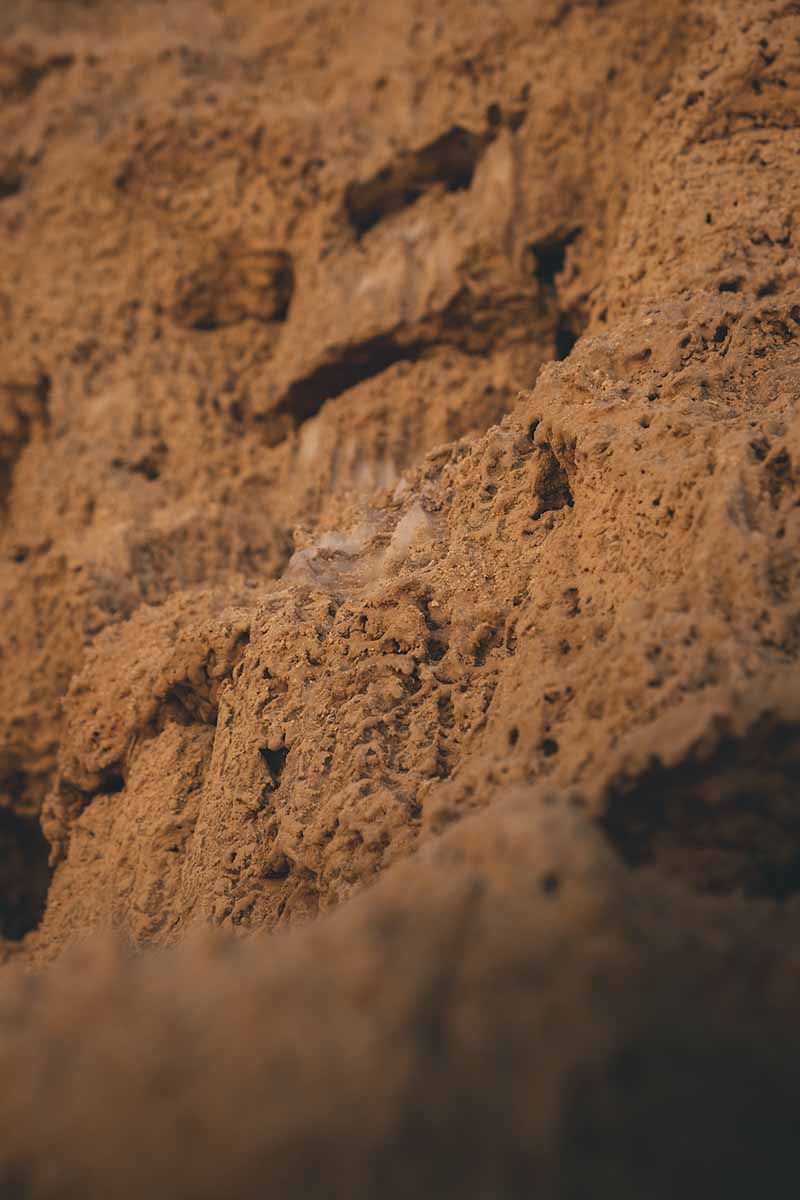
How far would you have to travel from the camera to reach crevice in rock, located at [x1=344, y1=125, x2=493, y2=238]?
488 centimetres

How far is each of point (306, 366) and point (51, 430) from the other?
1499 mm

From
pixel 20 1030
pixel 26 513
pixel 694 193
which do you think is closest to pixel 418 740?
pixel 20 1030

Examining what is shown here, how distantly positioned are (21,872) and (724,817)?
3906mm

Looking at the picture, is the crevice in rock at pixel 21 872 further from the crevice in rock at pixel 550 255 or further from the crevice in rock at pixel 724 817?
the crevice in rock at pixel 724 817

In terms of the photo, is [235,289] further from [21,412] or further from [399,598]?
[399,598]

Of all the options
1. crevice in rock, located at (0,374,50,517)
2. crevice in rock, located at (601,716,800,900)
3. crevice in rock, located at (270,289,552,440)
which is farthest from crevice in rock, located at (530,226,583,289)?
crevice in rock, located at (601,716,800,900)

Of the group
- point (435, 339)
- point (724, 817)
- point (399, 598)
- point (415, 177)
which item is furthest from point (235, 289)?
point (724, 817)

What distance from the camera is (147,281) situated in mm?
5359

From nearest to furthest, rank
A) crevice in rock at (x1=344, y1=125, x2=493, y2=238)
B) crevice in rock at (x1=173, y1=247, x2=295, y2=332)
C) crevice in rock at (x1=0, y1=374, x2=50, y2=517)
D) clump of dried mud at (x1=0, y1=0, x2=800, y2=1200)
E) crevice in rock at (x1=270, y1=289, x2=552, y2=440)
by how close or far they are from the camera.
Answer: clump of dried mud at (x1=0, y1=0, x2=800, y2=1200), crevice in rock at (x1=270, y1=289, x2=552, y2=440), crevice in rock at (x1=344, y1=125, x2=493, y2=238), crevice in rock at (x1=173, y1=247, x2=295, y2=332), crevice in rock at (x1=0, y1=374, x2=50, y2=517)

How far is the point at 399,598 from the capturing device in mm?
2676

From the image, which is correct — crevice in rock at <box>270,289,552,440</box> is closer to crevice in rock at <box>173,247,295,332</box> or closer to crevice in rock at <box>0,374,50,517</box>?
crevice in rock at <box>173,247,295,332</box>

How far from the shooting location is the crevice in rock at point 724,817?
1.59 metres

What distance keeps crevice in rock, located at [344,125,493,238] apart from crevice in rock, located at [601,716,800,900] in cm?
405

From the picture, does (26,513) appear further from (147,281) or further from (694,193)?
(694,193)
